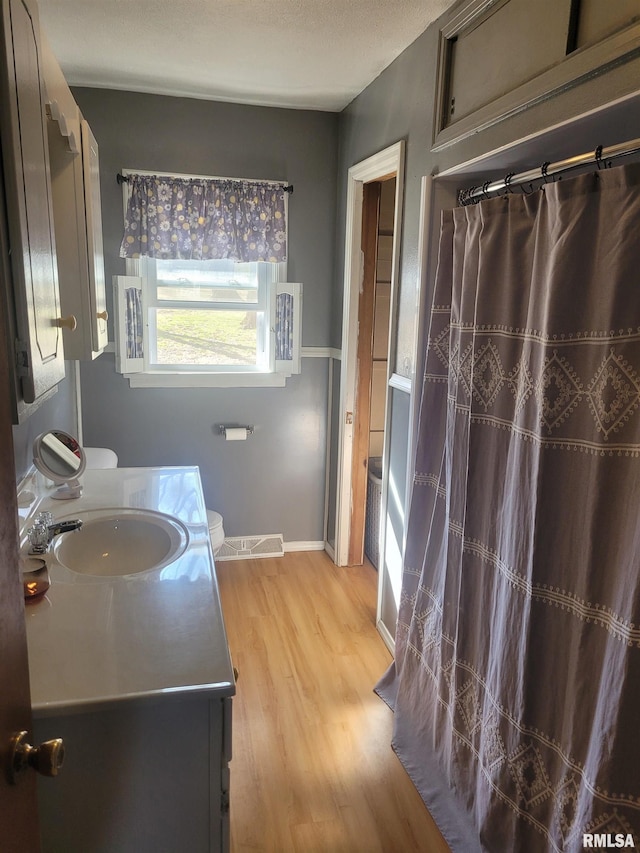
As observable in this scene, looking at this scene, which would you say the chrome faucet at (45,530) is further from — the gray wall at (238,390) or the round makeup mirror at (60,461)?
the gray wall at (238,390)

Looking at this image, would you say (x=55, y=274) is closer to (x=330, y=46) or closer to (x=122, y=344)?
(x=330, y=46)

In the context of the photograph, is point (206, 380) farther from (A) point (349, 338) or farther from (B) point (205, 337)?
(A) point (349, 338)

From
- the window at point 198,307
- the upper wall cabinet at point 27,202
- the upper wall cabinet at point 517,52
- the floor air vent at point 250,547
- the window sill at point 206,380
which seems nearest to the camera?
the upper wall cabinet at point 27,202

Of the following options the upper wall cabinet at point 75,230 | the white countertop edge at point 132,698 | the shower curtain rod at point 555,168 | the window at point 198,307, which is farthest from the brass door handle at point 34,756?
the window at point 198,307

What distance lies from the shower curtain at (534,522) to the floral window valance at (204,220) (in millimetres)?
1515

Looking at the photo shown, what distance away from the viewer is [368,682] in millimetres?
2518

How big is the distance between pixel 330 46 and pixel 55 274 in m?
1.70

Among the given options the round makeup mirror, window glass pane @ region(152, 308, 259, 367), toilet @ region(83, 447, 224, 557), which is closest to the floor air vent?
toilet @ region(83, 447, 224, 557)

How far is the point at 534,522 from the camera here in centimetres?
150

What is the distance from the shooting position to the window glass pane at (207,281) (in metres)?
3.28

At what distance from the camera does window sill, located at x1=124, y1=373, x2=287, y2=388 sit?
328 centimetres

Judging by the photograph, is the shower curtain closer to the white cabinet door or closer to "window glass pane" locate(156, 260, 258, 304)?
the white cabinet door

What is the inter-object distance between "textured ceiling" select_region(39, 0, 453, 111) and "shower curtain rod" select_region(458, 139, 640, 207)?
2.34 ft

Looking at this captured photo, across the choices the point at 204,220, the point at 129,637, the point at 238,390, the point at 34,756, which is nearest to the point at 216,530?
the point at 238,390
